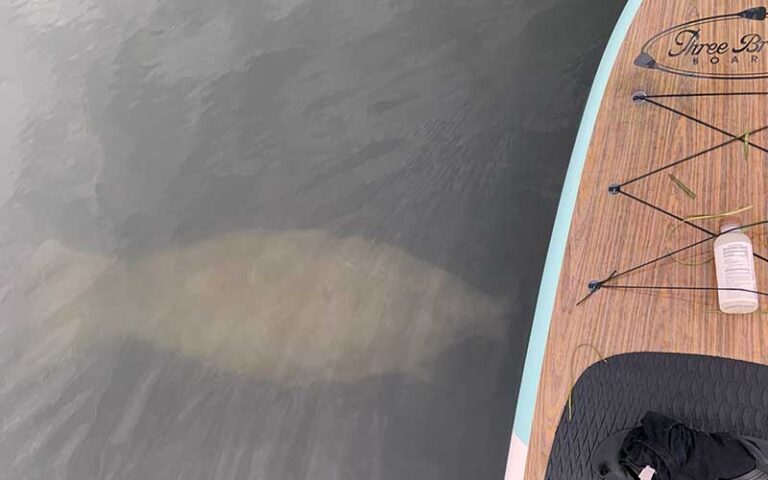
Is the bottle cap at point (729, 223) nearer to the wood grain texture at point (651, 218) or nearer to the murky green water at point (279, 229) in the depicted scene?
the wood grain texture at point (651, 218)

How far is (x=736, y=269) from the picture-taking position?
1382mm

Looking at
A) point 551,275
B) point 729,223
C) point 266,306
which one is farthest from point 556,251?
point 266,306

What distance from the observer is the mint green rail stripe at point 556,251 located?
1433 mm

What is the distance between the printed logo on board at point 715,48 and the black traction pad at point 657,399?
2.23 feet

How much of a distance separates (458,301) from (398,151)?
0.53m

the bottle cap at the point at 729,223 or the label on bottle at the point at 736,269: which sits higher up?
the bottle cap at the point at 729,223

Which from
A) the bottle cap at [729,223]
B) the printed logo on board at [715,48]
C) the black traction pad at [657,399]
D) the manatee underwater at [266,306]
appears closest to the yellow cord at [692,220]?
the bottle cap at [729,223]

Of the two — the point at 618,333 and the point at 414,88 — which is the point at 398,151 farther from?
the point at 618,333

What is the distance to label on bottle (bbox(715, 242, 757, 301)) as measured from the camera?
1372 millimetres

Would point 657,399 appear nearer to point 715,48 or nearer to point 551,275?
point 551,275

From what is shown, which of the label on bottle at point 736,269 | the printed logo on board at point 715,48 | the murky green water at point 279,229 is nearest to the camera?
the label on bottle at point 736,269

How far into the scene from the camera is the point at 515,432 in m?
1.42

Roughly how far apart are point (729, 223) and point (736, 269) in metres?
0.12

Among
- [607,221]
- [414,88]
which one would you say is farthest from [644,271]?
[414,88]
